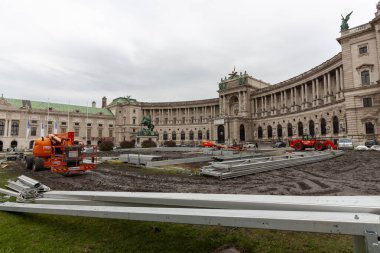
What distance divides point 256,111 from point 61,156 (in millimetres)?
69707

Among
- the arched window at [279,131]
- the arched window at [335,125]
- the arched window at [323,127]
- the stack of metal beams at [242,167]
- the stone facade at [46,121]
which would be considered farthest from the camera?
the stone facade at [46,121]

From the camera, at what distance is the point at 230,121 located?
7144cm

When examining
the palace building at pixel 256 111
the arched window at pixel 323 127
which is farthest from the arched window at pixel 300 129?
the arched window at pixel 323 127

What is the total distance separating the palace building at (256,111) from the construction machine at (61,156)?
1183 inches

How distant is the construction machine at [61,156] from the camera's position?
14688mm

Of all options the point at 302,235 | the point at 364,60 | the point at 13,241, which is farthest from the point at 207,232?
the point at 364,60

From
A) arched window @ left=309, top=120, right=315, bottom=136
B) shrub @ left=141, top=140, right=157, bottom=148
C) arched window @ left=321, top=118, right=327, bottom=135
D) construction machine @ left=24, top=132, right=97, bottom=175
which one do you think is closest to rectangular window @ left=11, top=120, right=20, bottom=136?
shrub @ left=141, top=140, right=157, bottom=148

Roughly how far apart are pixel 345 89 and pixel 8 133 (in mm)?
94875

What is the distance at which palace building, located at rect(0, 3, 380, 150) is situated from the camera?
37.6m

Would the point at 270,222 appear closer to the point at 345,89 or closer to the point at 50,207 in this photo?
the point at 50,207

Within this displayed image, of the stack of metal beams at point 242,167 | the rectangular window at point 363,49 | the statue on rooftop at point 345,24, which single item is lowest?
the stack of metal beams at point 242,167

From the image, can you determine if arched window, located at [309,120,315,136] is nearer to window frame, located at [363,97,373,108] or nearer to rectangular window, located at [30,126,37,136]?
window frame, located at [363,97,373,108]

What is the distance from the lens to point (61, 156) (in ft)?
50.0

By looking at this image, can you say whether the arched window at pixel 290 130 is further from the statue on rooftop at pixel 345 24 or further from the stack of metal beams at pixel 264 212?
the stack of metal beams at pixel 264 212
